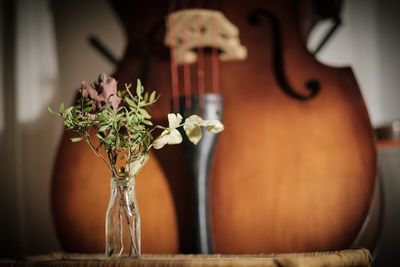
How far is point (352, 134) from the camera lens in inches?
26.1

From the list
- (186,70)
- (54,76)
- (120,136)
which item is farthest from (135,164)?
(54,76)

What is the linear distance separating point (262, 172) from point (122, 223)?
1.02 ft

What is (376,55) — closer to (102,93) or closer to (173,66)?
(173,66)

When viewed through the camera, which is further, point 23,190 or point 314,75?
point 23,190

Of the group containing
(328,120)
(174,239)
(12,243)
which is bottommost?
(12,243)

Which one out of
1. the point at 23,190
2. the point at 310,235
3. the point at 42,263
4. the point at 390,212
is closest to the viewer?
the point at 42,263

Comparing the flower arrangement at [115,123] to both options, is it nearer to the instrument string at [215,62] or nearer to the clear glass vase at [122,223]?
the clear glass vase at [122,223]

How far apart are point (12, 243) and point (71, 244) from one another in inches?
20.2

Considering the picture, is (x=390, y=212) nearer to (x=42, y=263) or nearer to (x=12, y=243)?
(x=42, y=263)

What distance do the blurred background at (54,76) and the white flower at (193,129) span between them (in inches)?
26.6

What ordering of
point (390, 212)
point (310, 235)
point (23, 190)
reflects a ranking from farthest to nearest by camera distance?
point (23, 190), point (390, 212), point (310, 235)

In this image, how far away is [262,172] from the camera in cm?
68

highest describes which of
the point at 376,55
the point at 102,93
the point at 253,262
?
the point at 376,55

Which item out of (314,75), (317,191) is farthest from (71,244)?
(314,75)
